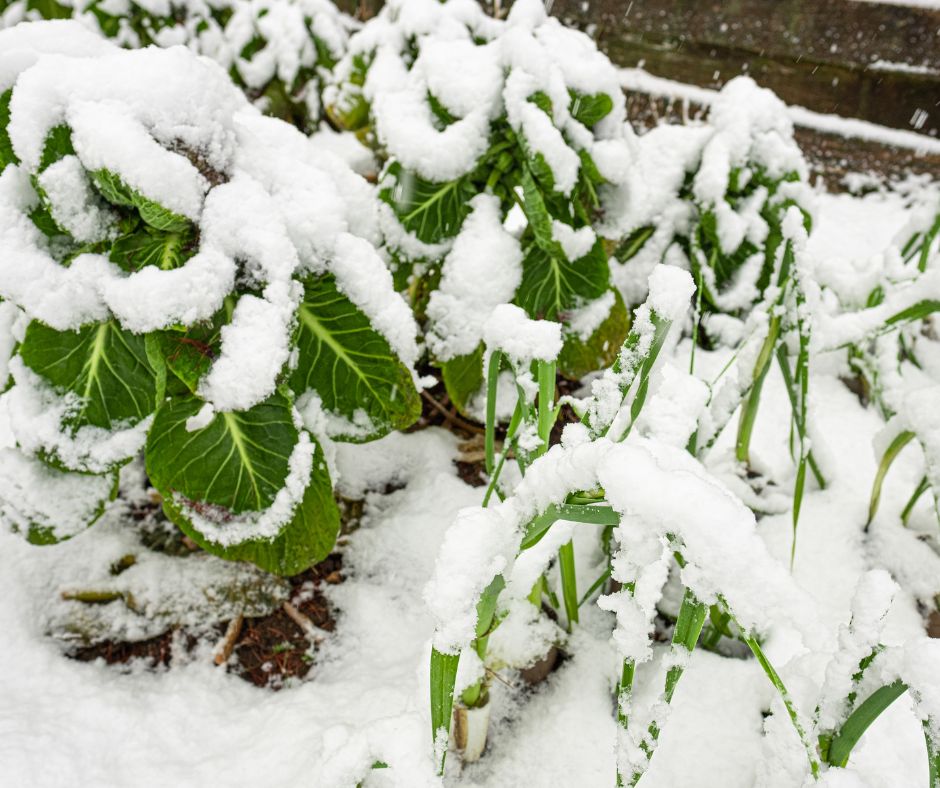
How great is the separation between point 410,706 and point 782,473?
0.78 metres

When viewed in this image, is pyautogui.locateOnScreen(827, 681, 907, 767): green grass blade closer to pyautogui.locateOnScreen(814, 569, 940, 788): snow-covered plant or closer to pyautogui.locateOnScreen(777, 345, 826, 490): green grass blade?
pyautogui.locateOnScreen(814, 569, 940, 788): snow-covered plant

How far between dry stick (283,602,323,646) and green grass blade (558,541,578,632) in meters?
0.36

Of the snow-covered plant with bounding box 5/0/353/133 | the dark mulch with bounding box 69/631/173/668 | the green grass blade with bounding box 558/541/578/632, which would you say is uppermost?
the snow-covered plant with bounding box 5/0/353/133

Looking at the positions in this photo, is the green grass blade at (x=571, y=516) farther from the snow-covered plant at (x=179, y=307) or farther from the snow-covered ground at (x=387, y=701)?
the snow-covered plant at (x=179, y=307)

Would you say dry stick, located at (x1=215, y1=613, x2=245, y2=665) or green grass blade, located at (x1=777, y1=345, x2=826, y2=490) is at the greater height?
green grass blade, located at (x1=777, y1=345, x2=826, y2=490)

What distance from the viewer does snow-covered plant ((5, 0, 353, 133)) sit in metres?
2.08

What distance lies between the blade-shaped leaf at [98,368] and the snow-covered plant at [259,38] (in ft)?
→ 5.45

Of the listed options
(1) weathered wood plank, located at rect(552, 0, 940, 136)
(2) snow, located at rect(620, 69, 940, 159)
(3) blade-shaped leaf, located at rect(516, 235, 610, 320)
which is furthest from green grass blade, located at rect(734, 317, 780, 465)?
(1) weathered wood plank, located at rect(552, 0, 940, 136)

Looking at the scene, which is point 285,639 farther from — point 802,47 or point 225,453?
point 802,47

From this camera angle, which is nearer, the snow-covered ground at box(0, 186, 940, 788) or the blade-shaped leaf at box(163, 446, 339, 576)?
the snow-covered ground at box(0, 186, 940, 788)

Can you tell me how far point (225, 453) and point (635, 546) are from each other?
57cm

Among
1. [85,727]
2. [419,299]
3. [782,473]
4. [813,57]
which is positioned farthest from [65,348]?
[813,57]

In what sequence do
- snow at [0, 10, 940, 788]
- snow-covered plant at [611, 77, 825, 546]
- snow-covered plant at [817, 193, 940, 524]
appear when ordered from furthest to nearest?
snow-covered plant at [611, 77, 825, 546] → snow-covered plant at [817, 193, 940, 524] → snow at [0, 10, 940, 788]

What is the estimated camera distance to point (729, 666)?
→ 0.85m
